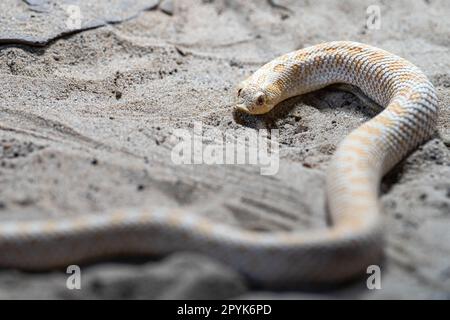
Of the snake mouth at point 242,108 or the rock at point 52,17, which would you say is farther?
the rock at point 52,17

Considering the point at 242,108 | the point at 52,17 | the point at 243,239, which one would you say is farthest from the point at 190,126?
the point at 52,17

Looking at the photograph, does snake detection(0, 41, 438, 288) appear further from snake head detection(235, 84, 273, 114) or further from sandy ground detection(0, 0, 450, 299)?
snake head detection(235, 84, 273, 114)

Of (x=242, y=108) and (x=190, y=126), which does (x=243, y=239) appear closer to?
(x=190, y=126)

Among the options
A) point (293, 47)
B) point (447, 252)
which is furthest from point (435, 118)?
point (293, 47)

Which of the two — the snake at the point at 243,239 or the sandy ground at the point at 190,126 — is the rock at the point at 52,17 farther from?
the snake at the point at 243,239

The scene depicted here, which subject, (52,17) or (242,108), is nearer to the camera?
(242,108)

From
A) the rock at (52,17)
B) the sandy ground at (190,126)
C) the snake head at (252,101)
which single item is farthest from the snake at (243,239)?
the rock at (52,17)

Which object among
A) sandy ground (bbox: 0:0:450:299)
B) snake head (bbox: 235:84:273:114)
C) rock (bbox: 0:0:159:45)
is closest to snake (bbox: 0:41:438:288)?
sandy ground (bbox: 0:0:450:299)
